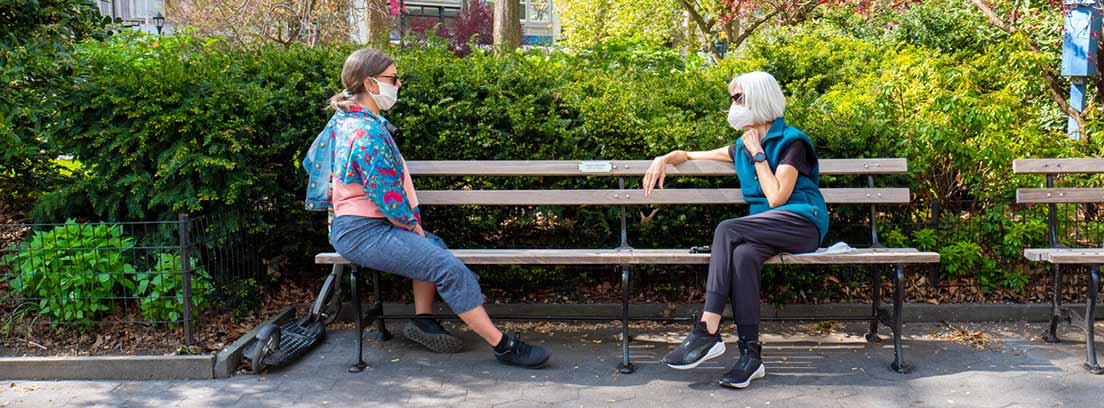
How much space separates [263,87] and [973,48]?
8.99 meters

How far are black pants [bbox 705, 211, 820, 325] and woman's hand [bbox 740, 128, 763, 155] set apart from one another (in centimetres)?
32

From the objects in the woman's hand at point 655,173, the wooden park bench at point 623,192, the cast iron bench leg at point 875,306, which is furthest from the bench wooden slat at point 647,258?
the woman's hand at point 655,173

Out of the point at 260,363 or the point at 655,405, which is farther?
the point at 260,363

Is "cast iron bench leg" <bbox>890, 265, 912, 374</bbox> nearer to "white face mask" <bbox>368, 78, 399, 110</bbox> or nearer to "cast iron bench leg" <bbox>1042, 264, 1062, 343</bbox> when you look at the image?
"cast iron bench leg" <bbox>1042, 264, 1062, 343</bbox>

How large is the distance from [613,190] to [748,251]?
96 cm

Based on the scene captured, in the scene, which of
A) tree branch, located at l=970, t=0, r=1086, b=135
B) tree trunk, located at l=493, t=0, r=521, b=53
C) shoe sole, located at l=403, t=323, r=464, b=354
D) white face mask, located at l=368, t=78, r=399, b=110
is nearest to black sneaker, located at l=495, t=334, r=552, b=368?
shoe sole, located at l=403, t=323, r=464, b=354

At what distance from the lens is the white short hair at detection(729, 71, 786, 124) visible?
4.46 metres

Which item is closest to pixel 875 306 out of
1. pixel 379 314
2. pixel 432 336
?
pixel 432 336

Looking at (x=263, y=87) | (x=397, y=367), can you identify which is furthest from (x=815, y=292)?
(x=263, y=87)

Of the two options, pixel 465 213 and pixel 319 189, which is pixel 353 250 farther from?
pixel 465 213

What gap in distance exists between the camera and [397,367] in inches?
181

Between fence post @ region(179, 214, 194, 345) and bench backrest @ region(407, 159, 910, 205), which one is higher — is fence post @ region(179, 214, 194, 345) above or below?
below

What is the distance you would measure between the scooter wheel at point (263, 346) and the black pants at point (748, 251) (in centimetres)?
216

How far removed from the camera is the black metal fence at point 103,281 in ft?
15.5
